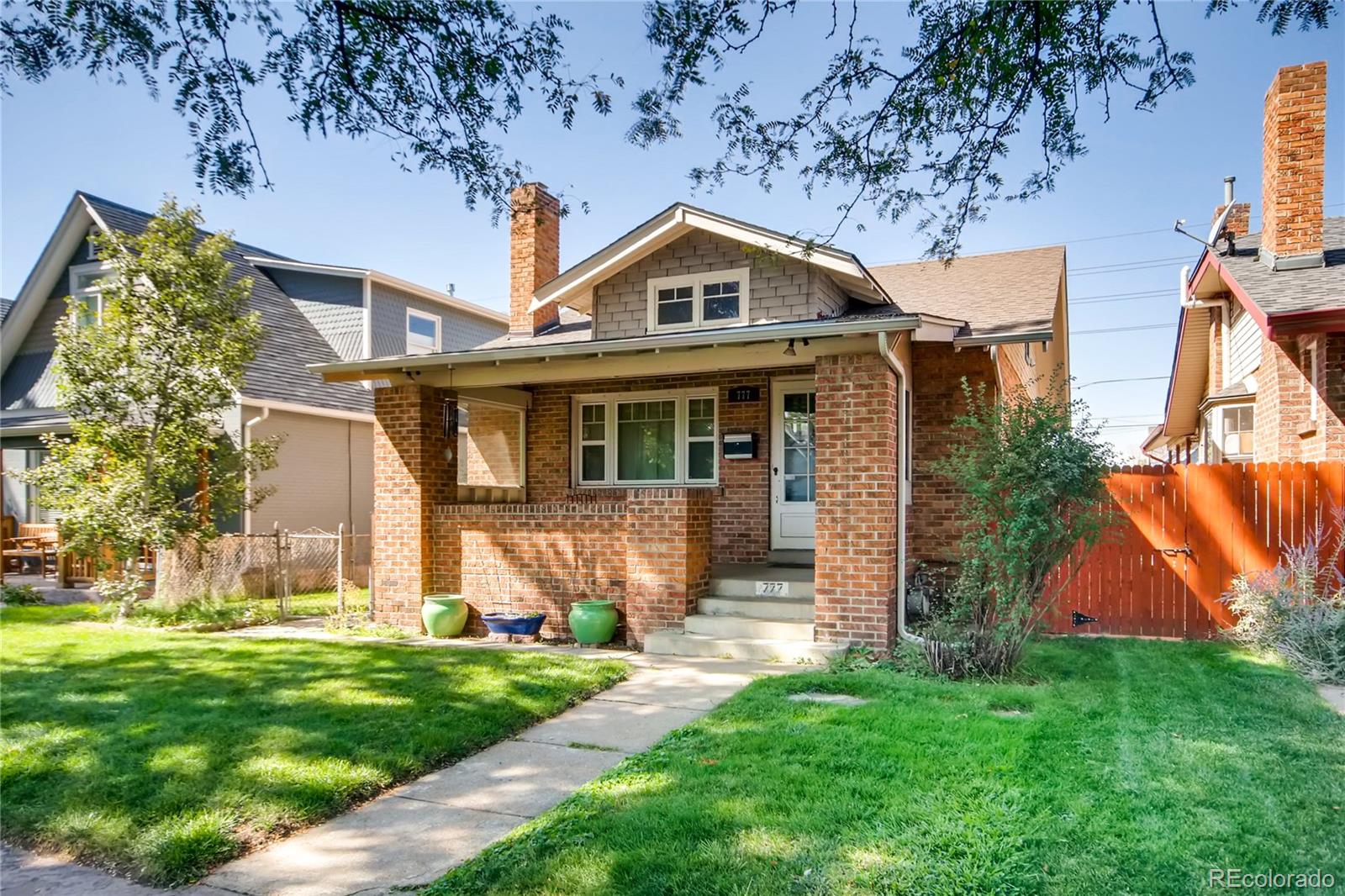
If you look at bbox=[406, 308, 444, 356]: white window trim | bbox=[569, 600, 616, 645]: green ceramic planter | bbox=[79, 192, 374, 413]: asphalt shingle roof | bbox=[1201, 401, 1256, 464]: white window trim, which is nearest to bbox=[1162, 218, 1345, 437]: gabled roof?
bbox=[1201, 401, 1256, 464]: white window trim

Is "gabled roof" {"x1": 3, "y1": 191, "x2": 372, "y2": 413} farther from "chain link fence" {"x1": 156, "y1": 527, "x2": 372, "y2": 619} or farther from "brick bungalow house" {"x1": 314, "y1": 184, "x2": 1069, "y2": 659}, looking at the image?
"brick bungalow house" {"x1": 314, "y1": 184, "x2": 1069, "y2": 659}

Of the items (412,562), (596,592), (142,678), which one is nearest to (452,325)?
(412,562)

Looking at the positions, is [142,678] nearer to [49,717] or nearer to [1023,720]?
[49,717]

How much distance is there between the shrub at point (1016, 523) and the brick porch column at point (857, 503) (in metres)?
0.62

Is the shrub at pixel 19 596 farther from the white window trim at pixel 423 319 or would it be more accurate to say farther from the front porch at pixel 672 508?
the white window trim at pixel 423 319

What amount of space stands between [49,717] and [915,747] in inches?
229

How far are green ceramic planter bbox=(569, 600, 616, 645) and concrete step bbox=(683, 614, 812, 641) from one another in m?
0.85

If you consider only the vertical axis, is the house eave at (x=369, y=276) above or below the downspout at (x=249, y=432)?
above

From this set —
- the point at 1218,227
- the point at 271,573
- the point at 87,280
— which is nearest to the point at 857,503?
the point at 1218,227

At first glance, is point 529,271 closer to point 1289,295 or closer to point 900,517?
point 900,517

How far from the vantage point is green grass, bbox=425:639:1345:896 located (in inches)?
121

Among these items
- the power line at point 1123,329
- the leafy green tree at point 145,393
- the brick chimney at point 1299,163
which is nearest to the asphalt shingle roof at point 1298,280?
the brick chimney at point 1299,163

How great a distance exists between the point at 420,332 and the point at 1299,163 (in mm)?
15725

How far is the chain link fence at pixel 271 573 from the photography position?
10.9 m
